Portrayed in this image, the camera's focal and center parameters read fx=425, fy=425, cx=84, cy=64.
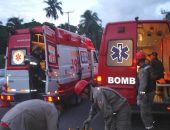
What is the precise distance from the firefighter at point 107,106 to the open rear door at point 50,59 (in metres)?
5.68

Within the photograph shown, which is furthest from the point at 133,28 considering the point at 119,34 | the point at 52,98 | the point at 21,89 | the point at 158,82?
the point at 21,89

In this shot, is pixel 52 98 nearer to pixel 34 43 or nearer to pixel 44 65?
pixel 44 65

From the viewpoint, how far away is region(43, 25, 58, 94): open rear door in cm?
1159

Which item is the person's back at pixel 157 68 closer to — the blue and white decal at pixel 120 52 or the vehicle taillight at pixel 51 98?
the blue and white decal at pixel 120 52

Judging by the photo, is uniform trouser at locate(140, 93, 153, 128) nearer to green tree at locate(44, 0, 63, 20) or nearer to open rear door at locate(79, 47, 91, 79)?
open rear door at locate(79, 47, 91, 79)

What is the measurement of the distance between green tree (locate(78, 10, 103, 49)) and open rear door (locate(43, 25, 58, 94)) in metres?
65.8

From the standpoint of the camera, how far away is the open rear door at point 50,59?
11.6 meters

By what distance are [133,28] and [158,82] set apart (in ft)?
5.43

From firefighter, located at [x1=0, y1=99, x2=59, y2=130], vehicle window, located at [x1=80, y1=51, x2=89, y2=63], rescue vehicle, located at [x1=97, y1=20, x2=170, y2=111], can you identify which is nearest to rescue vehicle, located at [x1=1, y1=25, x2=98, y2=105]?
rescue vehicle, located at [x1=97, y1=20, x2=170, y2=111]

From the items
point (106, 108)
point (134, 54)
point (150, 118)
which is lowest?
point (150, 118)

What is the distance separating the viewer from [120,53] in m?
9.98

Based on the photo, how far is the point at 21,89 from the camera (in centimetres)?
1215

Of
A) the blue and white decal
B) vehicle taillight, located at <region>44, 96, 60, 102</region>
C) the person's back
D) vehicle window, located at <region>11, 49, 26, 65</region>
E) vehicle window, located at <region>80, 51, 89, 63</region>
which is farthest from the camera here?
vehicle window, located at <region>80, 51, 89, 63</region>

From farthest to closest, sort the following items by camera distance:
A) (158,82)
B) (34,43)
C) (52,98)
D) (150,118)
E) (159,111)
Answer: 1. (34,43)
2. (52,98)
3. (158,82)
4. (159,111)
5. (150,118)
